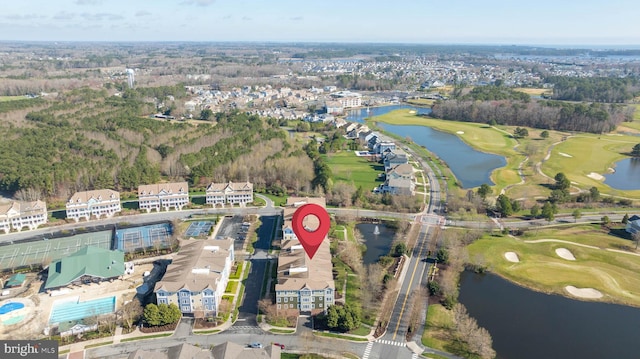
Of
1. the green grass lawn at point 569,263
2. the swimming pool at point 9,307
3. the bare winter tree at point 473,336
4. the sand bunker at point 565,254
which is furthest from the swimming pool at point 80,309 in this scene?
the sand bunker at point 565,254

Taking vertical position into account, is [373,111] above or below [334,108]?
below

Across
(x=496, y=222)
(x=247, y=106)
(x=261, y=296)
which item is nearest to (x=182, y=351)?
(x=261, y=296)

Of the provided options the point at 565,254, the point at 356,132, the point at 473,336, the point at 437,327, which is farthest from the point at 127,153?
the point at 565,254

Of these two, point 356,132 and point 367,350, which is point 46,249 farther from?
point 356,132

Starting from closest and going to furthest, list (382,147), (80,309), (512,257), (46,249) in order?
(80,309) → (512,257) → (46,249) → (382,147)

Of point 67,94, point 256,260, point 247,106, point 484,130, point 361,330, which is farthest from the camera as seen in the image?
point 247,106

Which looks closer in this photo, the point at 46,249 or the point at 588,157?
the point at 46,249

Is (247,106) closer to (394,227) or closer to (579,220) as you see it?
(394,227)
